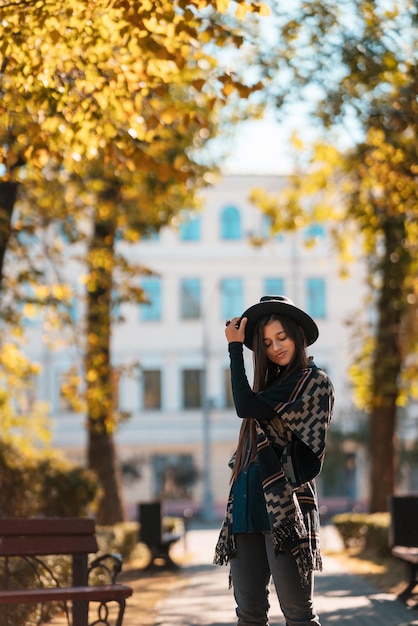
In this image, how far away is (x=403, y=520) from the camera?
1484 cm

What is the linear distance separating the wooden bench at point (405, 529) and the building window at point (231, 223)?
49134mm

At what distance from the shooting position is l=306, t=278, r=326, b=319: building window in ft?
207

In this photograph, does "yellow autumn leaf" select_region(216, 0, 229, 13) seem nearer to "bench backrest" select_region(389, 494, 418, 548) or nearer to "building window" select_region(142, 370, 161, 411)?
"bench backrest" select_region(389, 494, 418, 548)

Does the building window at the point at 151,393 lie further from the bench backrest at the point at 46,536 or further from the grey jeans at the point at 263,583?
the grey jeans at the point at 263,583

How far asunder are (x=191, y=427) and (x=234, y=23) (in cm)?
4053

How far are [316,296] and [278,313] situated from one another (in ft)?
187

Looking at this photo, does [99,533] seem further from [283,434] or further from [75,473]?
[283,434]

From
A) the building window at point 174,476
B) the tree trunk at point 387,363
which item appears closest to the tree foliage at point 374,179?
the tree trunk at point 387,363

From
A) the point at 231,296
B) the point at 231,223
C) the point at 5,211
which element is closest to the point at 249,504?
the point at 5,211

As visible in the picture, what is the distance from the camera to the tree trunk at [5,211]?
1496cm

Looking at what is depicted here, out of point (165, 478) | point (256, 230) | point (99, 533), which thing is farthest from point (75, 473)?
point (256, 230)

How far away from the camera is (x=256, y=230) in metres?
62.7

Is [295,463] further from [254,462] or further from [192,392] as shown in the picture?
[192,392]

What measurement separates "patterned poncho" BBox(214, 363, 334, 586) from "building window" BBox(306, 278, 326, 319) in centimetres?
5690
